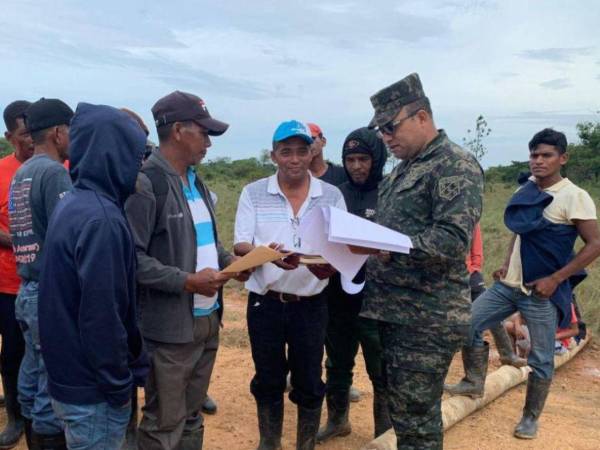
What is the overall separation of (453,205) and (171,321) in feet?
4.82

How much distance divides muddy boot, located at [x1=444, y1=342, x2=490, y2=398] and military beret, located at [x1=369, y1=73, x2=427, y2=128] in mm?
2660

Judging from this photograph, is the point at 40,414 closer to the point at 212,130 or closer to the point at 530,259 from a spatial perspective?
the point at 212,130

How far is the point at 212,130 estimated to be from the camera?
3061 millimetres

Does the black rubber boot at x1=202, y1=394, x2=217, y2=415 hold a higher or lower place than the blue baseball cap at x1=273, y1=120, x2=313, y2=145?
lower

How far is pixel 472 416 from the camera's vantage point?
4816 millimetres

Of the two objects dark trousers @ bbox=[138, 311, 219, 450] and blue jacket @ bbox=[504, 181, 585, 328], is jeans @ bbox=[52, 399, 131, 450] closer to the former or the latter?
dark trousers @ bbox=[138, 311, 219, 450]

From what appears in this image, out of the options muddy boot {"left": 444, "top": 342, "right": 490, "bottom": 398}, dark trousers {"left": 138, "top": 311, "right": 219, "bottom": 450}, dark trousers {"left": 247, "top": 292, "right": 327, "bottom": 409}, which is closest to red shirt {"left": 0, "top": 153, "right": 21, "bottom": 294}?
dark trousers {"left": 138, "top": 311, "right": 219, "bottom": 450}

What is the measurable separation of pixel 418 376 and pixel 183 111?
5.82 feet

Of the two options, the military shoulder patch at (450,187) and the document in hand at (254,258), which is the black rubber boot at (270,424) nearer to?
the document in hand at (254,258)

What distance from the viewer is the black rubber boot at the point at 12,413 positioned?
13.0ft

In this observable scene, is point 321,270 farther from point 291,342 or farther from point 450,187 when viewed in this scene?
point 450,187

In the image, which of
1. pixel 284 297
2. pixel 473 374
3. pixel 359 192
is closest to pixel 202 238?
pixel 284 297

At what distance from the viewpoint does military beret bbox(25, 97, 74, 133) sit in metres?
3.31

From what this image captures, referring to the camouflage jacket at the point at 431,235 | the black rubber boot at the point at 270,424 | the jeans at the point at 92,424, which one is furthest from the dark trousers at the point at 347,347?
the jeans at the point at 92,424
